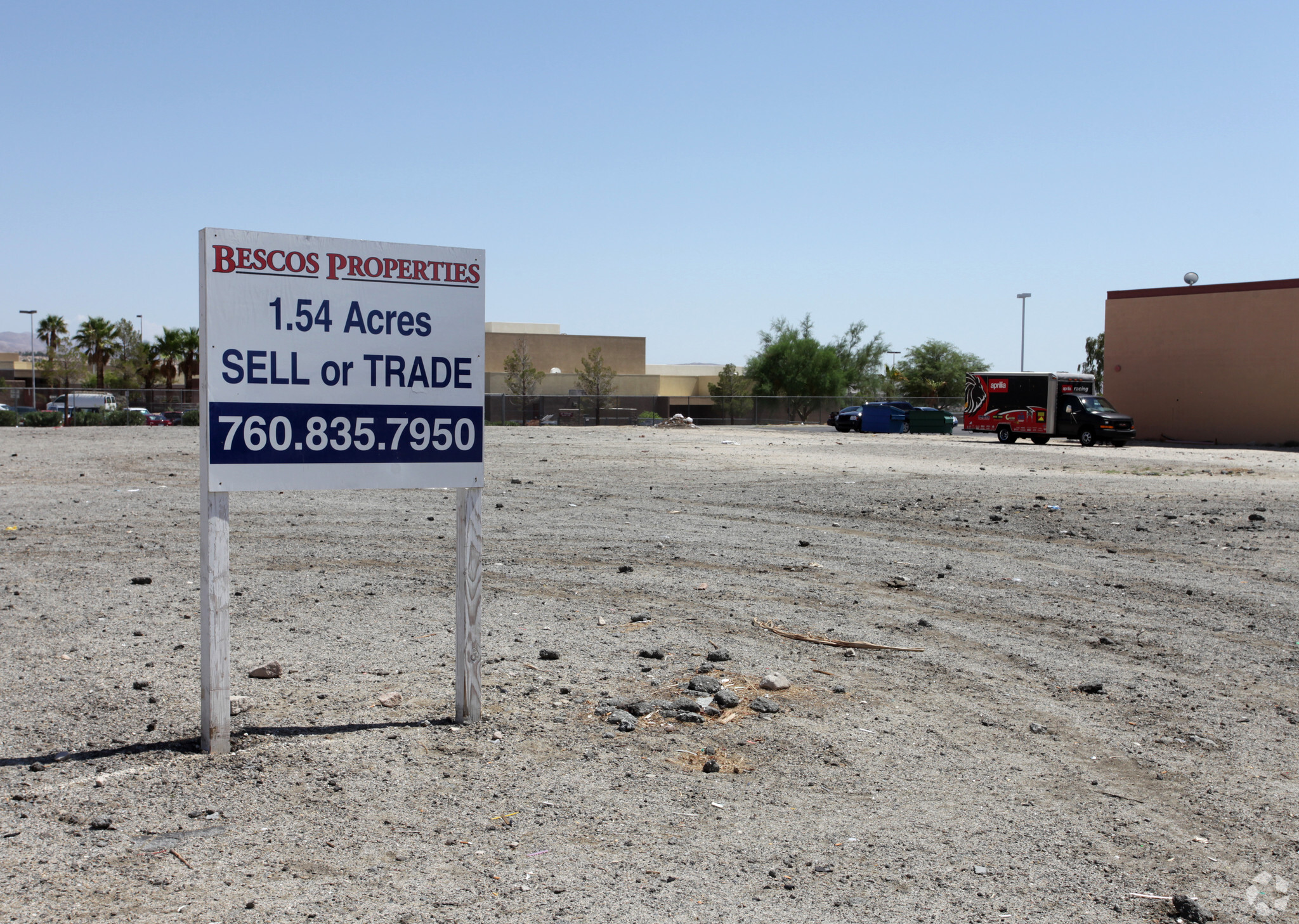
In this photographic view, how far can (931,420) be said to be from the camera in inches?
1980

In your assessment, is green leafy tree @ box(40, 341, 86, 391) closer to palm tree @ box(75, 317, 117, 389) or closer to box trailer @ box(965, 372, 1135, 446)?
palm tree @ box(75, 317, 117, 389)

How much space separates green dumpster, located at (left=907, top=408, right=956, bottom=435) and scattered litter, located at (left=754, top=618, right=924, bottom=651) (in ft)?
145

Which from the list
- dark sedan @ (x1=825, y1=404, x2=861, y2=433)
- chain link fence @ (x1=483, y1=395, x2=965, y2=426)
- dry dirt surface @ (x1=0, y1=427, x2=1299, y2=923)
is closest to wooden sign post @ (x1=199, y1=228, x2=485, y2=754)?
dry dirt surface @ (x1=0, y1=427, x2=1299, y2=923)

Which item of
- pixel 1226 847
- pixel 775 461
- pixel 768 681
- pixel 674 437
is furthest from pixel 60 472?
pixel 674 437

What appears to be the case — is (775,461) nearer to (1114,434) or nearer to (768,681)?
(1114,434)

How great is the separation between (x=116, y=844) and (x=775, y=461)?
24.3 meters

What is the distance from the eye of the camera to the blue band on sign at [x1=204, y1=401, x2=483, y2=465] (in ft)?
15.6

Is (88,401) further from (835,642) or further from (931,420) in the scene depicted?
(835,642)

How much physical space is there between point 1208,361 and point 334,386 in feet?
150

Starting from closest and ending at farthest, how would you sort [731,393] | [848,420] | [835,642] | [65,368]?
[835,642] → [848,420] → [65,368] → [731,393]

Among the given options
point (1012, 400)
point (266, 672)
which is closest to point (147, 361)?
point (1012, 400)

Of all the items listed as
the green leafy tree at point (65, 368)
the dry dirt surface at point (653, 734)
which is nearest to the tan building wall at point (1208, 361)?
the dry dirt surface at point (653, 734)

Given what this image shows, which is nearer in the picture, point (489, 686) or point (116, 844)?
point (116, 844)

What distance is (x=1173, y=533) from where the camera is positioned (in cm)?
1344
